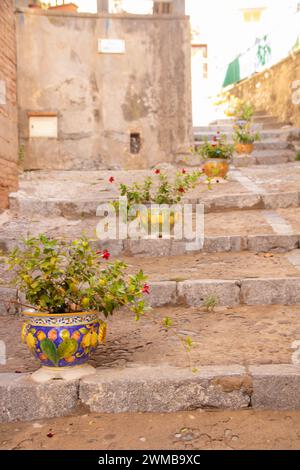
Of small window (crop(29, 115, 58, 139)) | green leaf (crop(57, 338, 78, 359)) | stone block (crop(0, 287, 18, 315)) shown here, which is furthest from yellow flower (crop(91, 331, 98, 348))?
small window (crop(29, 115, 58, 139))

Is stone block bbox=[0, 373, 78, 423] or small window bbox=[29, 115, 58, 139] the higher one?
small window bbox=[29, 115, 58, 139]

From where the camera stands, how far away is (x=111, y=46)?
35.0 ft

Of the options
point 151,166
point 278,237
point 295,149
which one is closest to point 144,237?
point 278,237

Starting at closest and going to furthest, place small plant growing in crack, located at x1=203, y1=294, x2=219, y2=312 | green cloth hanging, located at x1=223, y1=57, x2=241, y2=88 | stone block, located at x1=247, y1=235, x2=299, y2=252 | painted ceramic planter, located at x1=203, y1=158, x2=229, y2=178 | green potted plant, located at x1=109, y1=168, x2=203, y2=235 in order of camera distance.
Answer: small plant growing in crack, located at x1=203, y1=294, x2=219, y2=312 → stone block, located at x1=247, y1=235, x2=299, y2=252 → green potted plant, located at x1=109, y1=168, x2=203, y2=235 → painted ceramic planter, located at x1=203, y1=158, x2=229, y2=178 → green cloth hanging, located at x1=223, y1=57, x2=241, y2=88

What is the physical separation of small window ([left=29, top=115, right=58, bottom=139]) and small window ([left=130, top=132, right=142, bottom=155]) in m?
1.62

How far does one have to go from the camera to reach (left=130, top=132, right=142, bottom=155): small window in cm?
1101

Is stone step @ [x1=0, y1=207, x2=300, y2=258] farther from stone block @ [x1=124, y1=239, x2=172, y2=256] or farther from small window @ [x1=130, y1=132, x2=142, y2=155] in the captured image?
small window @ [x1=130, y1=132, x2=142, y2=155]

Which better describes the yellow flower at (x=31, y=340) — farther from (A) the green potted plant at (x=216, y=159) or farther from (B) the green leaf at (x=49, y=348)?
(A) the green potted plant at (x=216, y=159)

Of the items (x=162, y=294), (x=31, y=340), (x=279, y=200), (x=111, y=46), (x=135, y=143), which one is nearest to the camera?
(x=31, y=340)

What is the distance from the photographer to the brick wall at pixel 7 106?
6754mm

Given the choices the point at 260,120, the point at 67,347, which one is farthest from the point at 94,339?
the point at 260,120

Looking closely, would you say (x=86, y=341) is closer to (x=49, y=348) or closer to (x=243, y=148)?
(x=49, y=348)

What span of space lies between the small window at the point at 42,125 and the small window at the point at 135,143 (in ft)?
5.31

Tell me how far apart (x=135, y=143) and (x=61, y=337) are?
28.1 feet
